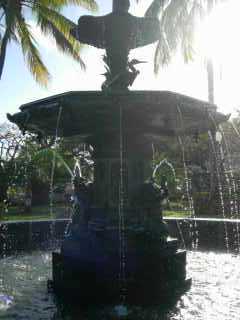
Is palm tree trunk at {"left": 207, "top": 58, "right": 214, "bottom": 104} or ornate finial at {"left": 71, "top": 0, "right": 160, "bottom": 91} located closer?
ornate finial at {"left": 71, "top": 0, "right": 160, "bottom": 91}

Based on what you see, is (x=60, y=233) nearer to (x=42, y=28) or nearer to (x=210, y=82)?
(x=42, y=28)

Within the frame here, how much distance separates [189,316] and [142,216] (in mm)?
1942

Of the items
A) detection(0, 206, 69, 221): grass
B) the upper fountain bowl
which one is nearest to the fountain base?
the upper fountain bowl

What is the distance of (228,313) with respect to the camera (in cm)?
493

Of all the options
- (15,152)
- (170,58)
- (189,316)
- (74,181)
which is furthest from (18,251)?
(15,152)

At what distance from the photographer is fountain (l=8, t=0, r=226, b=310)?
5.70m

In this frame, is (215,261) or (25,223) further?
(25,223)

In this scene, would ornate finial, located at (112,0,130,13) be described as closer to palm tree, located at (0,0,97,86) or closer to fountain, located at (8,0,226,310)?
fountain, located at (8,0,226,310)

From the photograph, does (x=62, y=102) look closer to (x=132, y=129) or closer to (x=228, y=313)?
(x=132, y=129)

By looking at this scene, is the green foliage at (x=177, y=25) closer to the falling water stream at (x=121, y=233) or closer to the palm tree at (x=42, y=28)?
the palm tree at (x=42, y=28)

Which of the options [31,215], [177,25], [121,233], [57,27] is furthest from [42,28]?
[121,233]

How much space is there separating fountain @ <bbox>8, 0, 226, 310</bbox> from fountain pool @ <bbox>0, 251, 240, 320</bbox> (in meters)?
0.33

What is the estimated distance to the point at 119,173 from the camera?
22.7ft

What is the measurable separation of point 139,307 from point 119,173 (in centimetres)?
230
